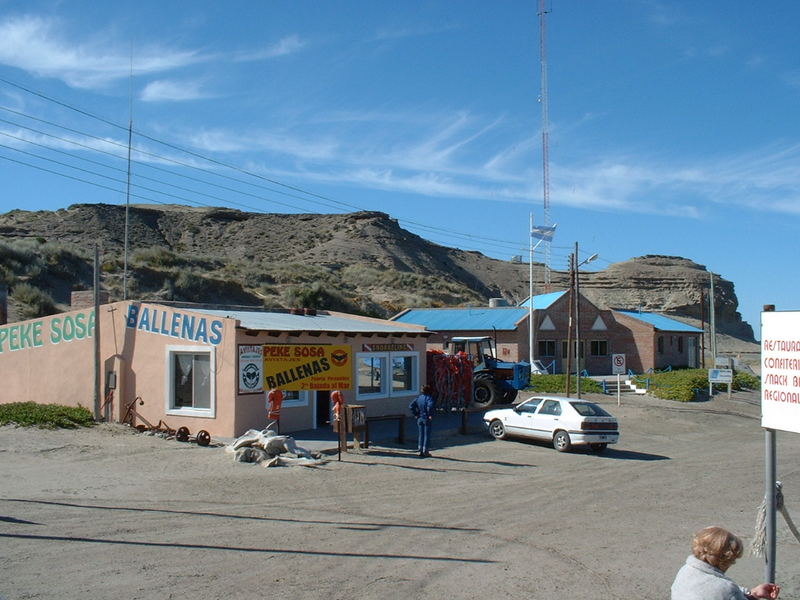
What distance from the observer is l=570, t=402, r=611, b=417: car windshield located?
63.2ft

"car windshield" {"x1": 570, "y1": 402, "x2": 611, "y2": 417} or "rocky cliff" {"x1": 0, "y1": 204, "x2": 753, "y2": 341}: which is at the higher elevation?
"rocky cliff" {"x1": 0, "y1": 204, "x2": 753, "y2": 341}

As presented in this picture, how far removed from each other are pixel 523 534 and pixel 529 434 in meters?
10.1

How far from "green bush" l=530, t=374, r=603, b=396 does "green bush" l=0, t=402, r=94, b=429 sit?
70.5 ft

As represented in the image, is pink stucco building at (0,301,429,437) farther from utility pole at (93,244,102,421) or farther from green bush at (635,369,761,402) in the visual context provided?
green bush at (635,369,761,402)

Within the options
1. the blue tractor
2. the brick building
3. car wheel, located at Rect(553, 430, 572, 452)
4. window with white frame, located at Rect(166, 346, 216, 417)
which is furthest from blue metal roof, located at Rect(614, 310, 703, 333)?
window with white frame, located at Rect(166, 346, 216, 417)

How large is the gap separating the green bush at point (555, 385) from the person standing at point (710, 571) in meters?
30.7

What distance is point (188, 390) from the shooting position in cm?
1945

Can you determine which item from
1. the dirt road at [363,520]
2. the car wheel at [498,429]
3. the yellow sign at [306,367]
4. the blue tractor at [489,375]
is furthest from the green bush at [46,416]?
the blue tractor at [489,375]

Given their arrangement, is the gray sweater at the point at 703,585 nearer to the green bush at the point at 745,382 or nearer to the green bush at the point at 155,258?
the green bush at the point at 745,382

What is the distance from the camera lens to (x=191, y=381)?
19.4m

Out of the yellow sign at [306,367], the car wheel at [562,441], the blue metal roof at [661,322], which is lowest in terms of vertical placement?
the car wheel at [562,441]

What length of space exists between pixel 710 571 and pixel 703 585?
12 centimetres

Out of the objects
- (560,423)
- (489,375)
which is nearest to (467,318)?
(489,375)

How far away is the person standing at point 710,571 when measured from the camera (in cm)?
455
